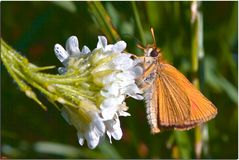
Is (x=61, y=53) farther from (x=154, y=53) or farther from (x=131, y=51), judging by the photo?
(x=131, y=51)

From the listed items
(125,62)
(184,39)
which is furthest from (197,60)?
(125,62)

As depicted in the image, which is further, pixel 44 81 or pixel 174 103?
pixel 174 103

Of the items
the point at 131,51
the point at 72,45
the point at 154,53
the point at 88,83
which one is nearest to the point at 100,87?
the point at 88,83

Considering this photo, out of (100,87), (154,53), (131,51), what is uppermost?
(100,87)

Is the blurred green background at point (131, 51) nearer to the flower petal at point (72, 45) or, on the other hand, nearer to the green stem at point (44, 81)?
the flower petal at point (72, 45)

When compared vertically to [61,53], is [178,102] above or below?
below

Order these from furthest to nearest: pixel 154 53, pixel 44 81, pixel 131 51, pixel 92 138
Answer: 1. pixel 131 51
2. pixel 154 53
3. pixel 92 138
4. pixel 44 81
